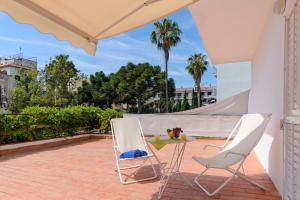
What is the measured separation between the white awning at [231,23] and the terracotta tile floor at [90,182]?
8.71 ft

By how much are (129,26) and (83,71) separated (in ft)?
88.7

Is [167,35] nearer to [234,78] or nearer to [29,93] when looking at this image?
[234,78]

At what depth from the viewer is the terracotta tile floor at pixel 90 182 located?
3406 mm

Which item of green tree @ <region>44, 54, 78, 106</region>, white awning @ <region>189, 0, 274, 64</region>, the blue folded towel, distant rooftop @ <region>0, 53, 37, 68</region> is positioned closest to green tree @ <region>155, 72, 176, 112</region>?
green tree @ <region>44, 54, 78, 106</region>

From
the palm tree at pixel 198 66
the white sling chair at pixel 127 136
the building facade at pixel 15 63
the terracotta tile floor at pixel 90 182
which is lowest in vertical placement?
the terracotta tile floor at pixel 90 182

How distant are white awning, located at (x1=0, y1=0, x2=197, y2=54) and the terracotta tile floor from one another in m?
1.99

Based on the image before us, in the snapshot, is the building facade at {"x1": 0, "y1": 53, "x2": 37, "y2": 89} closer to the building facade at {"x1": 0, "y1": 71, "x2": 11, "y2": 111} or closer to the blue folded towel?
the building facade at {"x1": 0, "y1": 71, "x2": 11, "y2": 111}

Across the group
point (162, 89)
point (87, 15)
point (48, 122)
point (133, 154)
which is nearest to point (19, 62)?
point (162, 89)

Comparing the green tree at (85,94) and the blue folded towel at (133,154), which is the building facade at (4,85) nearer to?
the green tree at (85,94)

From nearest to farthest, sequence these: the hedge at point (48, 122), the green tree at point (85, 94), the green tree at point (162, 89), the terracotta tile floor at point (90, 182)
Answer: the terracotta tile floor at point (90, 182) → the hedge at point (48, 122) → the green tree at point (162, 89) → the green tree at point (85, 94)

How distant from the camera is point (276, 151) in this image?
11.7ft

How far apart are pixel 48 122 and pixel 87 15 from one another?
6.21 metres

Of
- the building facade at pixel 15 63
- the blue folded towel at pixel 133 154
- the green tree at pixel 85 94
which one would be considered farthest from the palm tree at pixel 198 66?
the blue folded towel at pixel 133 154

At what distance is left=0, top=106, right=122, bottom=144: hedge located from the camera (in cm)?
688
